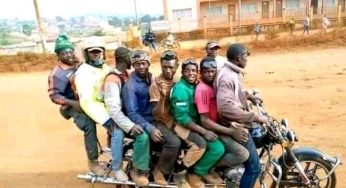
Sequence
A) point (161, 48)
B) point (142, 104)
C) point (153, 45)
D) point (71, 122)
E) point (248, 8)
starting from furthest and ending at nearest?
point (248, 8) → point (161, 48) → point (153, 45) → point (71, 122) → point (142, 104)

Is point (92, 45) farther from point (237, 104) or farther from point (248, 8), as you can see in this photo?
point (248, 8)

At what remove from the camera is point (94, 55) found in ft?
14.4

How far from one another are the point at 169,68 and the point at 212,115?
602mm

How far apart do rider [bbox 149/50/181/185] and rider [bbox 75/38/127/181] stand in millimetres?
474

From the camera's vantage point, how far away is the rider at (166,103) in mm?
3951

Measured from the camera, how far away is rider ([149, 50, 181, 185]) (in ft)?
13.0

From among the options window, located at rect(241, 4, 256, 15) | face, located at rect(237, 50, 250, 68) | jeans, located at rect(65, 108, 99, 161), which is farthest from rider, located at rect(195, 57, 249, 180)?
window, located at rect(241, 4, 256, 15)

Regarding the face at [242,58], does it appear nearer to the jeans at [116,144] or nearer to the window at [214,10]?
the jeans at [116,144]

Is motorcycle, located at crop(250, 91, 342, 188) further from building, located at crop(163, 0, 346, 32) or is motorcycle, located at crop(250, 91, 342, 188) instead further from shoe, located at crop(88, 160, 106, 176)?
building, located at crop(163, 0, 346, 32)

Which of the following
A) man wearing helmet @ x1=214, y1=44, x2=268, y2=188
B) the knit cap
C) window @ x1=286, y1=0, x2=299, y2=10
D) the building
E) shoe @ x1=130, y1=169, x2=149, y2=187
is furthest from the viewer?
window @ x1=286, y1=0, x2=299, y2=10

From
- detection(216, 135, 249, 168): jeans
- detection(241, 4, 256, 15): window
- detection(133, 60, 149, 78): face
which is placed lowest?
detection(216, 135, 249, 168): jeans

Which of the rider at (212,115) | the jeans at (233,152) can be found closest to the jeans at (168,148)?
the rider at (212,115)

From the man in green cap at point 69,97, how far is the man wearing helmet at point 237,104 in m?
1.55

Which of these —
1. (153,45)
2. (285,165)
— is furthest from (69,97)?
(153,45)
